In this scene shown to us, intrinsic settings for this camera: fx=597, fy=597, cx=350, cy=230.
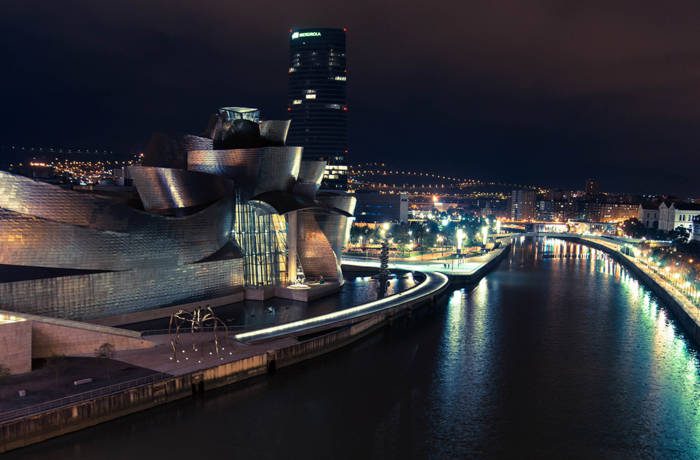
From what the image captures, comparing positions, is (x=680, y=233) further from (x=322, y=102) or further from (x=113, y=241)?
(x=113, y=241)

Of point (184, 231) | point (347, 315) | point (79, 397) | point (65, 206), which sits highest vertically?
point (65, 206)

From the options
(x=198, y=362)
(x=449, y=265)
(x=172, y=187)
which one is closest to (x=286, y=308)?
(x=172, y=187)

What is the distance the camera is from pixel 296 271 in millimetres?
32438

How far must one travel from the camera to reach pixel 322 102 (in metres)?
118

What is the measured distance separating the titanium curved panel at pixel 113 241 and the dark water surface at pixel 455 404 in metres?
7.86

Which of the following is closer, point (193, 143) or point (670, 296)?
point (193, 143)

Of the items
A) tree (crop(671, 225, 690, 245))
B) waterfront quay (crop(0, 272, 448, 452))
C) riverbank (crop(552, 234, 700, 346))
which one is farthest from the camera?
tree (crop(671, 225, 690, 245))

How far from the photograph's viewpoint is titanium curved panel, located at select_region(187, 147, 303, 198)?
30.3 meters

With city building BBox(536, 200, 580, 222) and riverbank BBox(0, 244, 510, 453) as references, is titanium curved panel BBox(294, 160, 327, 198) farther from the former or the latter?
city building BBox(536, 200, 580, 222)

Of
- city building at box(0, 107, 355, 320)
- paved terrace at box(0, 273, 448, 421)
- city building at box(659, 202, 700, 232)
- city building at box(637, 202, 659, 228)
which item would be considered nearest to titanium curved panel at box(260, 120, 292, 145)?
city building at box(0, 107, 355, 320)

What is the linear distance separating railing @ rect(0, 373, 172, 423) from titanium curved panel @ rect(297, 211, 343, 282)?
1538 centimetres

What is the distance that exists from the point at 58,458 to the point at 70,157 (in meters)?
109

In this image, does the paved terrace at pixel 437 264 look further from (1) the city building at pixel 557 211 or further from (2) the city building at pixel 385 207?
(1) the city building at pixel 557 211

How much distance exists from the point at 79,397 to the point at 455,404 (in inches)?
435
